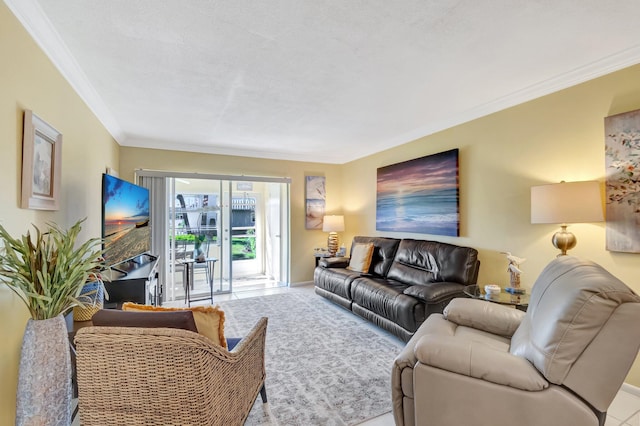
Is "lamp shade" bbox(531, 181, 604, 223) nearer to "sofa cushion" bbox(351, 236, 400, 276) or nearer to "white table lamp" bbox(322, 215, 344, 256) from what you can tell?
"sofa cushion" bbox(351, 236, 400, 276)

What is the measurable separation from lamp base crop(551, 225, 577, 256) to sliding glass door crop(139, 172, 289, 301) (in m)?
4.12

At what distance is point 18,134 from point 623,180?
390 cm

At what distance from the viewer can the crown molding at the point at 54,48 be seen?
1.62 metres

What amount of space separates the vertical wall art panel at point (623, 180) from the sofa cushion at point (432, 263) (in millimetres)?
1152

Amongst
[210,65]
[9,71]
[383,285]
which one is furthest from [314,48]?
[383,285]

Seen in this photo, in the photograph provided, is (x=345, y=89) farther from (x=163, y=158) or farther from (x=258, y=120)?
(x=163, y=158)

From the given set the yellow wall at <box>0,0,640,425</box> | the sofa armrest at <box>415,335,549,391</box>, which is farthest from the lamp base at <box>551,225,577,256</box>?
the sofa armrest at <box>415,335,549,391</box>

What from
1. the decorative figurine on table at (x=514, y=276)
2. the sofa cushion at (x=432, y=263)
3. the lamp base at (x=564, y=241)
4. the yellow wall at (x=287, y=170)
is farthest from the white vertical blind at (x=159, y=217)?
the lamp base at (x=564, y=241)

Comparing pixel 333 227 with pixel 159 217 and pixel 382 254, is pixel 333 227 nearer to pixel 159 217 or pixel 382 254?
pixel 382 254

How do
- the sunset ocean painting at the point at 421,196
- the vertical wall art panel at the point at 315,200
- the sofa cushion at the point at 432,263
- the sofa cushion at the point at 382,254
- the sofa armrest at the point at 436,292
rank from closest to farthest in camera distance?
the sofa armrest at the point at 436,292
the sofa cushion at the point at 432,263
the sunset ocean painting at the point at 421,196
the sofa cushion at the point at 382,254
the vertical wall art panel at the point at 315,200

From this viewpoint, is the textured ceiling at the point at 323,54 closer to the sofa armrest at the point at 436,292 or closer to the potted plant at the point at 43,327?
the potted plant at the point at 43,327

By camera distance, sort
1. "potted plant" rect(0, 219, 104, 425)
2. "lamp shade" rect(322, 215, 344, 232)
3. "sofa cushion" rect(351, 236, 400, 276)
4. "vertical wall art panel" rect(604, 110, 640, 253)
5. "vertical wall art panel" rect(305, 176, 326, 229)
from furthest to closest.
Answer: "vertical wall art panel" rect(305, 176, 326, 229) < "lamp shade" rect(322, 215, 344, 232) < "sofa cushion" rect(351, 236, 400, 276) < "vertical wall art panel" rect(604, 110, 640, 253) < "potted plant" rect(0, 219, 104, 425)

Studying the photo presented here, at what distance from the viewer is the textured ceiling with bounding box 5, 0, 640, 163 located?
1705 millimetres

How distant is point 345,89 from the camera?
2.77 meters
